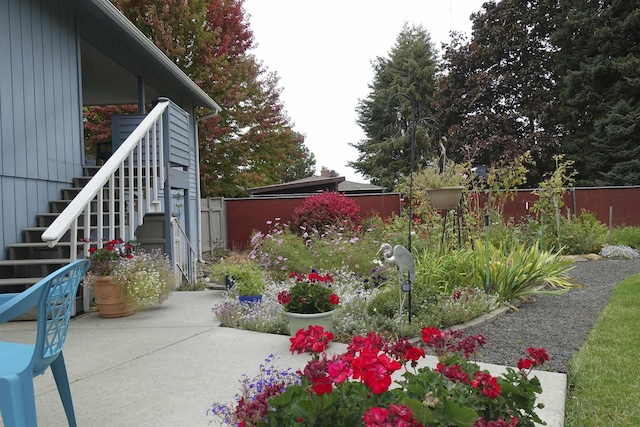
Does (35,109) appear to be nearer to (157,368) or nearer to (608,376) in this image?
(157,368)

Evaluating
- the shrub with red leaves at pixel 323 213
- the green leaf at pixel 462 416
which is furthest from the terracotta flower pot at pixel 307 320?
the shrub with red leaves at pixel 323 213

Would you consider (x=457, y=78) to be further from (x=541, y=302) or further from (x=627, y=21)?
(x=541, y=302)

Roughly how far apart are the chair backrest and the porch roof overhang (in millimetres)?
4864

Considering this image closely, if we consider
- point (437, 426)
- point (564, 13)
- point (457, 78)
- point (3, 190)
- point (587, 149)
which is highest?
point (564, 13)

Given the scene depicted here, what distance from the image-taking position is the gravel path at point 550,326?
3.27 m

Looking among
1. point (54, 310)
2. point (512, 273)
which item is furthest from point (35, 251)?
point (512, 273)

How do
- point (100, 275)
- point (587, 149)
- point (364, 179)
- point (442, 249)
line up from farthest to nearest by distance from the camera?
point (364, 179)
point (587, 149)
point (442, 249)
point (100, 275)

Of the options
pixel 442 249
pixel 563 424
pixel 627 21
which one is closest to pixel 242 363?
pixel 563 424

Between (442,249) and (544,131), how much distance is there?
Result: 50.7 feet

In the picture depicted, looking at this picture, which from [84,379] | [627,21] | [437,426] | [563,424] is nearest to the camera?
[437,426]

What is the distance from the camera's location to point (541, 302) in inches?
198

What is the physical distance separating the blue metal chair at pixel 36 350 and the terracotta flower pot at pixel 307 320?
1769mm

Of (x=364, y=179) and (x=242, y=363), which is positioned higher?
(x=364, y=179)

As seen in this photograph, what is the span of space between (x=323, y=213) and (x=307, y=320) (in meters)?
7.54
